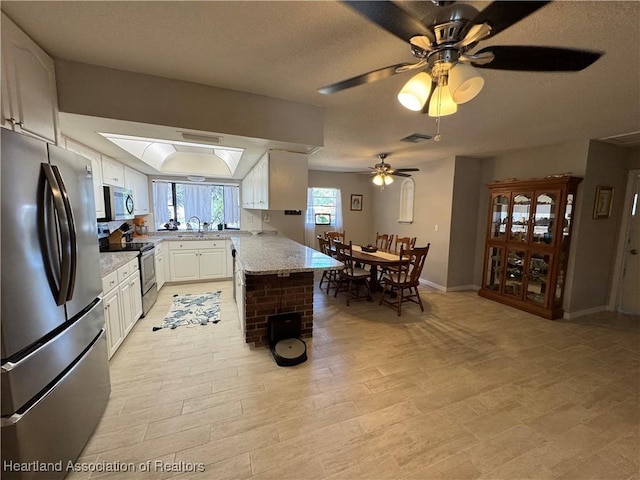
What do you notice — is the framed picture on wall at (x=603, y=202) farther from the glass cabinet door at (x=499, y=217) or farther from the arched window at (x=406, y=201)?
the arched window at (x=406, y=201)

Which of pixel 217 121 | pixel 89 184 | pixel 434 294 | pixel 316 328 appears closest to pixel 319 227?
pixel 434 294

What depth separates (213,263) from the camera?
16.6 feet

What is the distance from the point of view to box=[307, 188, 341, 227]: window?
6.35m

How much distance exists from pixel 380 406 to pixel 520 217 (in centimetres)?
361

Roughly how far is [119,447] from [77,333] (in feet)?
2.44

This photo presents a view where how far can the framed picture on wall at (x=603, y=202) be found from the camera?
3531 millimetres

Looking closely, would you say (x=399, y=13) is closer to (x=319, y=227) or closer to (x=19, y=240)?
(x=19, y=240)

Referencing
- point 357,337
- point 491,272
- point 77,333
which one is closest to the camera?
point 77,333

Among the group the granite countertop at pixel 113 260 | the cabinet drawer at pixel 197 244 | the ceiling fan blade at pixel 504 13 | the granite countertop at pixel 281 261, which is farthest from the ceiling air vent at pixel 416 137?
the cabinet drawer at pixel 197 244

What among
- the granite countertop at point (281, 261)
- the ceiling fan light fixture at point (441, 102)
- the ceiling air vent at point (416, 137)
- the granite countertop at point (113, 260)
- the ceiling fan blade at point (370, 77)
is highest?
the ceiling air vent at point (416, 137)

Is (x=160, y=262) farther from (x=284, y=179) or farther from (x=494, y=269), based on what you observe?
(x=494, y=269)

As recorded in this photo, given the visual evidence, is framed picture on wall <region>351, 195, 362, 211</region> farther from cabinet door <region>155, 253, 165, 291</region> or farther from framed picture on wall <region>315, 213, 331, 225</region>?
cabinet door <region>155, 253, 165, 291</region>

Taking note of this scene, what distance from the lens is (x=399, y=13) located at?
0.95m

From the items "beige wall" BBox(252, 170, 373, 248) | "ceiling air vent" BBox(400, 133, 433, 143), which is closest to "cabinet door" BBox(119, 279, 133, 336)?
"beige wall" BBox(252, 170, 373, 248)
